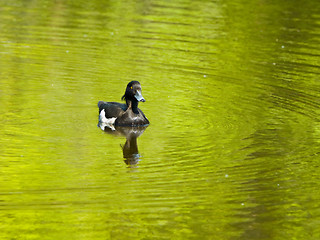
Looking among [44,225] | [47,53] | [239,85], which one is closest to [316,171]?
[44,225]

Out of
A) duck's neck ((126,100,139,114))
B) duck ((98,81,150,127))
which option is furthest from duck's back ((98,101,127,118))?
duck's neck ((126,100,139,114))

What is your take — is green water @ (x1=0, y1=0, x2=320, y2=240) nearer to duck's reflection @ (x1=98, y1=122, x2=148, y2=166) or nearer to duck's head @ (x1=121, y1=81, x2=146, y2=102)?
duck's reflection @ (x1=98, y1=122, x2=148, y2=166)

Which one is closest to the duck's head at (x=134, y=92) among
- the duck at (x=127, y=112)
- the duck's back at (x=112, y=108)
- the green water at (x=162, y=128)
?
the duck at (x=127, y=112)

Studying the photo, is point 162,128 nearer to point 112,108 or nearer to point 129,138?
point 129,138

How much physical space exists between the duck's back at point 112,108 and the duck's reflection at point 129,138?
234 millimetres

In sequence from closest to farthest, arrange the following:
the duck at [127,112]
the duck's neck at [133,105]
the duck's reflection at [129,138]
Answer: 1. the duck's reflection at [129,138]
2. the duck at [127,112]
3. the duck's neck at [133,105]

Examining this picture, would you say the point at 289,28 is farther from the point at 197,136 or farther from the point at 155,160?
the point at 155,160

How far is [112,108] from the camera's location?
1557 cm

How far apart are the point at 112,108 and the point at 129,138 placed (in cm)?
122

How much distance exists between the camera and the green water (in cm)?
1055

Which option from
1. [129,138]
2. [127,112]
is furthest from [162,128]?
[127,112]

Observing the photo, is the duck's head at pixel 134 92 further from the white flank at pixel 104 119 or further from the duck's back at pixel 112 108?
the white flank at pixel 104 119

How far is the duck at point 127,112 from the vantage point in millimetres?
15320

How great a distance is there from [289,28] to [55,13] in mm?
7444
